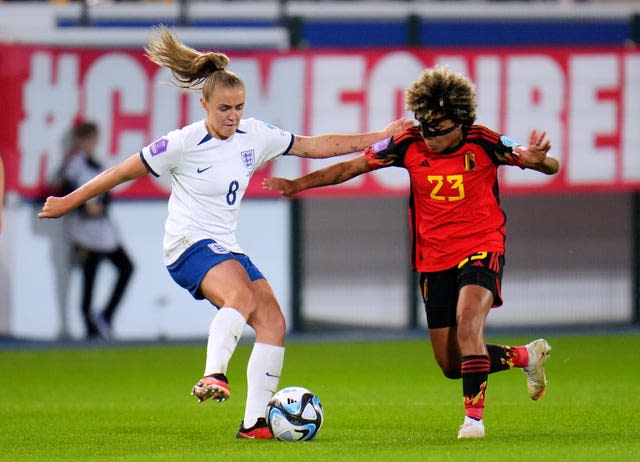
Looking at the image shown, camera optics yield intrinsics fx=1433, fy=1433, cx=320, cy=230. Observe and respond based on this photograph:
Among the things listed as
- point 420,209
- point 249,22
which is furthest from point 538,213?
point 420,209

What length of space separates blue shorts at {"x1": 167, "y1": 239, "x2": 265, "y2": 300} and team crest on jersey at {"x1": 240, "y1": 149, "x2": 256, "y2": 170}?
0.53 m

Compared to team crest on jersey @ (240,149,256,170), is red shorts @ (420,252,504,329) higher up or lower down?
lower down

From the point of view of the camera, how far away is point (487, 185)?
864 cm

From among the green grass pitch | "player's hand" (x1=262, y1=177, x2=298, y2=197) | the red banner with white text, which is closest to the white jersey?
"player's hand" (x1=262, y1=177, x2=298, y2=197)

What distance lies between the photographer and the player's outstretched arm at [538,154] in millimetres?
8219

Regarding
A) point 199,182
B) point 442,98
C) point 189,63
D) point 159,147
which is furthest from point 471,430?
point 189,63

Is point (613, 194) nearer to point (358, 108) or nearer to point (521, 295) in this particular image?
point (521, 295)

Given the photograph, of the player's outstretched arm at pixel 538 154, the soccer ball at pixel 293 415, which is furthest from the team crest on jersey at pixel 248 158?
the player's outstretched arm at pixel 538 154

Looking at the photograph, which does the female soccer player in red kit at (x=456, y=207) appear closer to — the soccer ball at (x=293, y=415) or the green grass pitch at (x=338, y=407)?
the green grass pitch at (x=338, y=407)

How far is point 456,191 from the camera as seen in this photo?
857cm

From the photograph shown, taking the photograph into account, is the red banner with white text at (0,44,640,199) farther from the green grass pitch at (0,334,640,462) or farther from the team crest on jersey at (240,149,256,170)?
the team crest on jersey at (240,149,256,170)

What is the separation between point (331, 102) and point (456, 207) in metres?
8.04

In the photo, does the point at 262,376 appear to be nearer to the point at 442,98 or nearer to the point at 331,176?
the point at 331,176

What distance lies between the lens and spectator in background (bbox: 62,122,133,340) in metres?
16.2
